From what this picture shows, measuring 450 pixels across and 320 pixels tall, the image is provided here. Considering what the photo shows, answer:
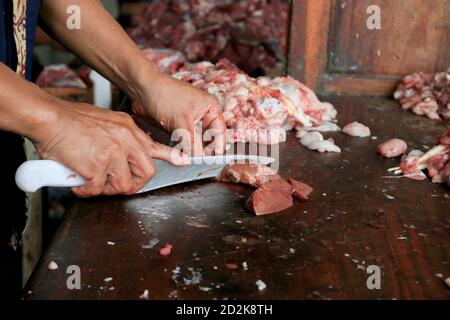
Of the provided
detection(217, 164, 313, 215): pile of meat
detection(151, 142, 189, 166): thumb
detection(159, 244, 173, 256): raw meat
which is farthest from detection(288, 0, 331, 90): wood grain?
detection(159, 244, 173, 256): raw meat

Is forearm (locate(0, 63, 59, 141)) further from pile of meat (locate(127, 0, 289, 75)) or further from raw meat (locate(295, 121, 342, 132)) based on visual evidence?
pile of meat (locate(127, 0, 289, 75))

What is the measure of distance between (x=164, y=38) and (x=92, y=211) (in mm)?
2726

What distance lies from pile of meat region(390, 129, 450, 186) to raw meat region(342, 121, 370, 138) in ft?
1.03

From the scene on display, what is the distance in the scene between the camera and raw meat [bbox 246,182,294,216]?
1.99 meters

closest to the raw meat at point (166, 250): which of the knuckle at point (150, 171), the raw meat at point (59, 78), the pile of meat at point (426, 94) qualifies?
the knuckle at point (150, 171)

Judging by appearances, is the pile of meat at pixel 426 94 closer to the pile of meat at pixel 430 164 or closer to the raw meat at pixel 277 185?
the pile of meat at pixel 430 164

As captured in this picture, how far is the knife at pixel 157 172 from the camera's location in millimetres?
1848

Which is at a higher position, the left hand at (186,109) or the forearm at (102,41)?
the forearm at (102,41)

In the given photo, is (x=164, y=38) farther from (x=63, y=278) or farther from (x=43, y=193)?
(x=63, y=278)

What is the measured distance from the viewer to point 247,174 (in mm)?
2189

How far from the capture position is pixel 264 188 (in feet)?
6.67

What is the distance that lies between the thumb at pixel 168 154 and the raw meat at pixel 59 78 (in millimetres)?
1862
